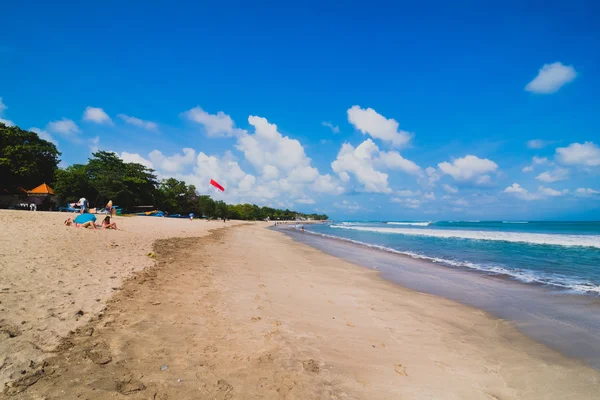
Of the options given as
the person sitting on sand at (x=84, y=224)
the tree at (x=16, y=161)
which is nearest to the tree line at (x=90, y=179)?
the tree at (x=16, y=161)

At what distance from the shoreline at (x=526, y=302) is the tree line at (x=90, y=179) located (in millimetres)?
53977

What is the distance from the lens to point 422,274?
12844 mm

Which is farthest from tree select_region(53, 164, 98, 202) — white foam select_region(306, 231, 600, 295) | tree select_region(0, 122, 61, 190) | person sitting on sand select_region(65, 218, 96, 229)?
white foam select_region(306, 231, 600, 295)

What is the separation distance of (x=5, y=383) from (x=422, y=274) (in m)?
13.5

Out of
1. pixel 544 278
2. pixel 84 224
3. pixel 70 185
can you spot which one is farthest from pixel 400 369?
pixel 70 185

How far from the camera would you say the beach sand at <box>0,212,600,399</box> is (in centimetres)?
335

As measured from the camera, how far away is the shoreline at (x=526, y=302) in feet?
18.7

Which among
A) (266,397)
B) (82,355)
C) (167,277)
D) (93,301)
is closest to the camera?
(266,397)

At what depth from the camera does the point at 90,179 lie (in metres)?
58.6

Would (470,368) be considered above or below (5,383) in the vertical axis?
below

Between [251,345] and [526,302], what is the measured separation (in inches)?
345

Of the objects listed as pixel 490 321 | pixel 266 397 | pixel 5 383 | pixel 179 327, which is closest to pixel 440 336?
pixel 490 321

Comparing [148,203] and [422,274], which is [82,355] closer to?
[422,274]

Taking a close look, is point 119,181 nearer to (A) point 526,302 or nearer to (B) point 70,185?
(B) point 70,185
